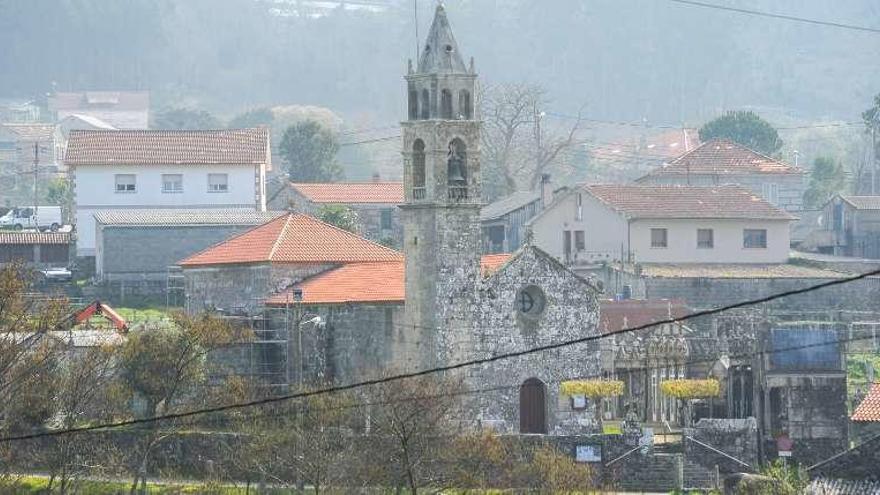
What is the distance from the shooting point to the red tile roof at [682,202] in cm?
10369

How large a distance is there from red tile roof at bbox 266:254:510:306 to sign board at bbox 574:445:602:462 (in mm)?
7722

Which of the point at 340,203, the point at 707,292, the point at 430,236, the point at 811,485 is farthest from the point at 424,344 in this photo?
the point at 340,203

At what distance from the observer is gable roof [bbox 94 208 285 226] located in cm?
10338

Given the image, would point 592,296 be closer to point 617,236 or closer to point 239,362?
point 239,362

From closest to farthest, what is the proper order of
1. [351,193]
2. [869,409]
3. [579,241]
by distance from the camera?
1. [869,409]
2. [579,241]
3. [351,193]

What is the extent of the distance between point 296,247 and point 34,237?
22591 millimetres

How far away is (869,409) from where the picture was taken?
73312 millimetres

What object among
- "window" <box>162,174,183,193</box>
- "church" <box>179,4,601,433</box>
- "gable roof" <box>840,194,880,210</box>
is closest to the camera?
"church" <box>179,4,601,433</box>

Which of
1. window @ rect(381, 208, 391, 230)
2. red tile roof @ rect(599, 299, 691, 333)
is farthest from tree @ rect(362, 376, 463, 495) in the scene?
window @ rect(381, 208, 391, 230)

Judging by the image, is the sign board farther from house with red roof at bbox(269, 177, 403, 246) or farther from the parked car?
house with red roof at bbox(269, 177, 403, 246)

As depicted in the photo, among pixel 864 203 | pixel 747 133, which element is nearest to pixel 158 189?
pixel 864 203

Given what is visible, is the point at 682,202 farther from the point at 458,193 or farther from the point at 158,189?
the point at 458,193

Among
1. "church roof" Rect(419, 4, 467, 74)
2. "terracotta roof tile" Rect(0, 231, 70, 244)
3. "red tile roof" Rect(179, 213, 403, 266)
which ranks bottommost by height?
"red tile roof" Rect(179, 213, 403, 266)

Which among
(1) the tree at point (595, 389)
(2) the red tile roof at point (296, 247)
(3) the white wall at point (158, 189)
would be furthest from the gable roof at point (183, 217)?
(1) the tree at point (595, 389)
